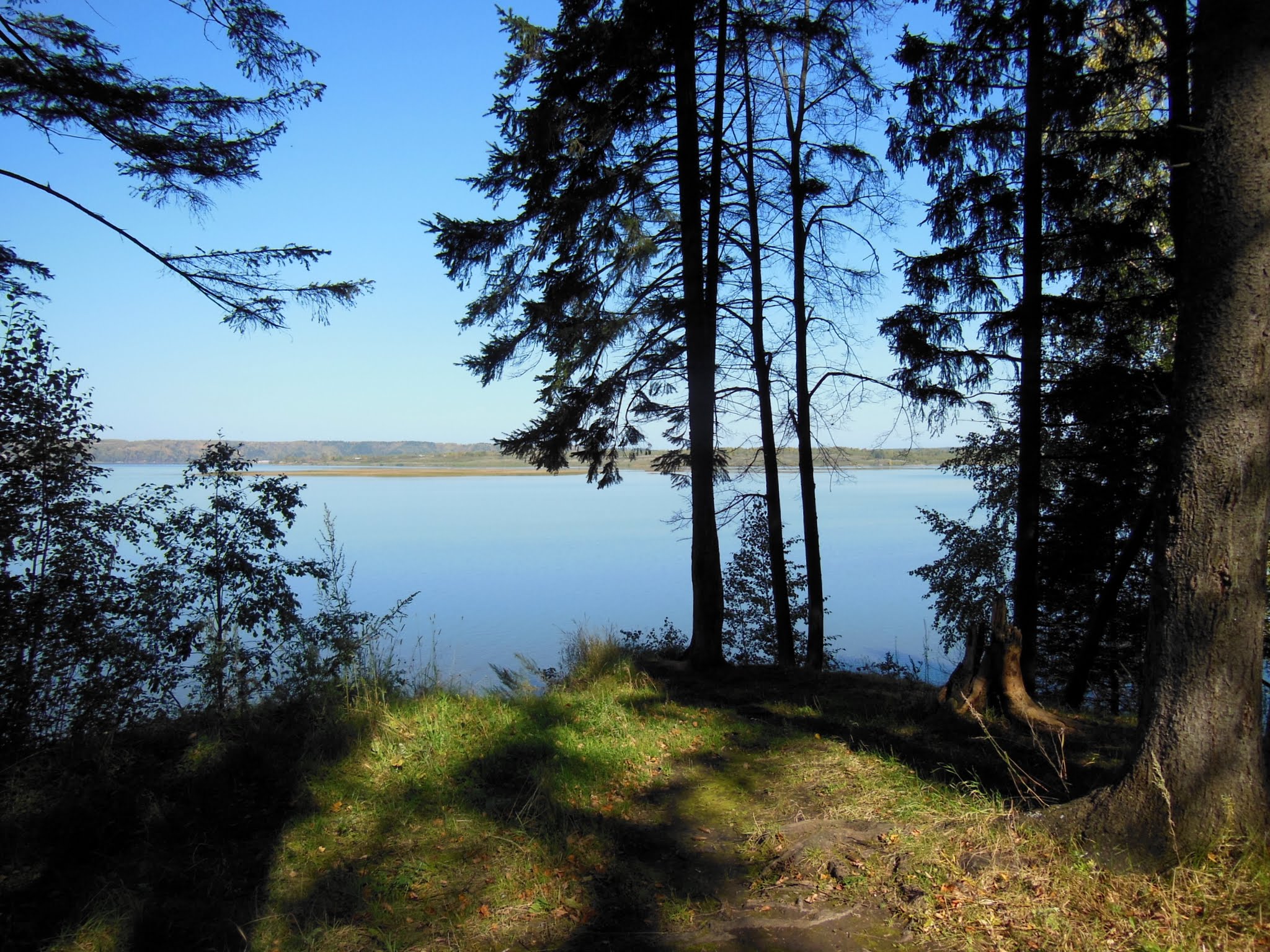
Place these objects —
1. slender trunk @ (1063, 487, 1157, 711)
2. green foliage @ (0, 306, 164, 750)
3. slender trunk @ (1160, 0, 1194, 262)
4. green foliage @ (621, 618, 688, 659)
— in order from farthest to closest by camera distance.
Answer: green foliage @ (621, 618, 688, 659), slender trunk @ (1063, 487, 1157, 711), slender trunk @ (1160, 0, 1194, 262), green foliage @ (0, 306, 164, 750)

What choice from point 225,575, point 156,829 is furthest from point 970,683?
point 225,575

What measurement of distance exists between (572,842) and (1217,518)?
3316 millimetres

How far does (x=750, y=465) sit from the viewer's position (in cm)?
1201

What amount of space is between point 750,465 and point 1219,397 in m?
8.75

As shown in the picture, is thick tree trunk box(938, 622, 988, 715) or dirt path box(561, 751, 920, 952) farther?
thick tree trunk box(938, 622, 988, 715)

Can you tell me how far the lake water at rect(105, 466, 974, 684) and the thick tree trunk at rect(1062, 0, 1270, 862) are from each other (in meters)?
5.09

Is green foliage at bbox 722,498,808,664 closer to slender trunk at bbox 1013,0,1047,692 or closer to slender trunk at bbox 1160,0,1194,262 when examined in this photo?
slender trunk at bbox 1013,0,1047,692

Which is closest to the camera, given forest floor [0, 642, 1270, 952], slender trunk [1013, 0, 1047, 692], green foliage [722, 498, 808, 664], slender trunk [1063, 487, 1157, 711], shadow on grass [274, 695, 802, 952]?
forest floor [0, 642, 1270, 952]

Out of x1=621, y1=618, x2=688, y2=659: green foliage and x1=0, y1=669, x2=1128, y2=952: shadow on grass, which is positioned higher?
x1=0, y1=669, x2=1128, y2=952: shadow on grass

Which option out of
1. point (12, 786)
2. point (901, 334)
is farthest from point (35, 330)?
Answer: point (901, 334)

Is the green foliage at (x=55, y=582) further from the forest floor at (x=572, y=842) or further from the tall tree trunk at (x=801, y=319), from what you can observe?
the tall tree trunk at (x=801, y=319)

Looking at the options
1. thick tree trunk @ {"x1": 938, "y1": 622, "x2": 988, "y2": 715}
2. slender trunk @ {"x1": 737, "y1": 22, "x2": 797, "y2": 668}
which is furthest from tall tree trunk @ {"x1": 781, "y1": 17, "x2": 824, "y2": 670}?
thick tree trunk @ {"x1": 938, "y1": 622, "x2": 988, "y2": 715}

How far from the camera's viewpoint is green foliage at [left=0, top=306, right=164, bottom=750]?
5.67m

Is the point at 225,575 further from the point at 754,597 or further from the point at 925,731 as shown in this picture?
the point at 754,597
